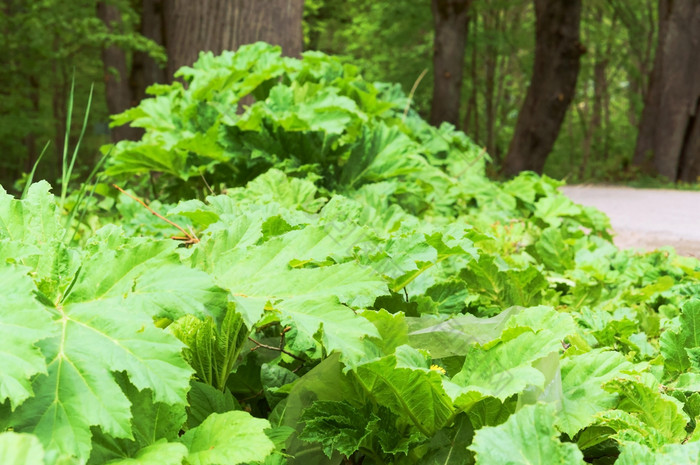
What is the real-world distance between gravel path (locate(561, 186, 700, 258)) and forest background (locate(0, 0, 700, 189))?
74 centimetres

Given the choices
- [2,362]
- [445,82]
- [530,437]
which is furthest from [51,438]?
[445,82]

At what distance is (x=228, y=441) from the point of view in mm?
862

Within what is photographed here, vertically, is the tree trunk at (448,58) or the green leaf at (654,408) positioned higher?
the tree trunk at (448,58)

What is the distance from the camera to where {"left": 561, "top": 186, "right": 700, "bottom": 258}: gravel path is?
371cm

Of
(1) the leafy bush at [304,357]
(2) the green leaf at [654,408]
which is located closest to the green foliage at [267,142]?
(1) the leafy bush at [304,357]

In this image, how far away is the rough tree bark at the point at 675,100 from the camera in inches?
539

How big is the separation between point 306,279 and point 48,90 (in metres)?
23.0

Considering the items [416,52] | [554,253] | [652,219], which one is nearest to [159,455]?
[554,253]

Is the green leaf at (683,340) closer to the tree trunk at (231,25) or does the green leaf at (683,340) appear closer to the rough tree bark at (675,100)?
the tree trunk at (231,25)

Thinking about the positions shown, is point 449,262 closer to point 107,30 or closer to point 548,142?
point 548,142

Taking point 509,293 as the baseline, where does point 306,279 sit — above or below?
above

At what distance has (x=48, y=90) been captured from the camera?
21.3 m

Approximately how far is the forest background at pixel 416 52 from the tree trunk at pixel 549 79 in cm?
2

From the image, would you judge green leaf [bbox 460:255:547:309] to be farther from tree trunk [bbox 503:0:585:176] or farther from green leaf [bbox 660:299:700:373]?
tree trunk [bbox 503:0:585:176]
